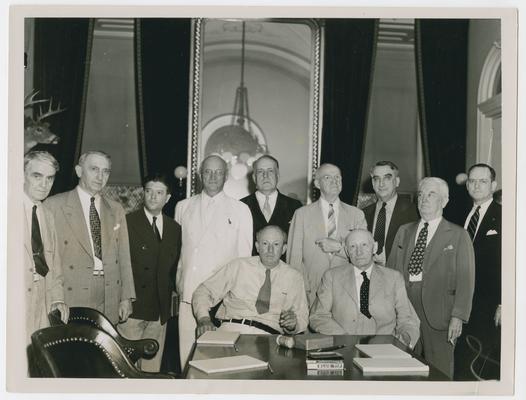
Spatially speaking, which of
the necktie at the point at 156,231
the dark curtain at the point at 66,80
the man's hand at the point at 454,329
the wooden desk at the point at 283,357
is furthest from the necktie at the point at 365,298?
the dark curtain at the point at 66,80

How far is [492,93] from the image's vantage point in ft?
12.1

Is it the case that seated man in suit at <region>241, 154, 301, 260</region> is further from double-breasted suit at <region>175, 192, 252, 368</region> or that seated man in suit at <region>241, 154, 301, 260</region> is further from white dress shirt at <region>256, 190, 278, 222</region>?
double-breasted suit at <region>175, 192, 252, 368</region>

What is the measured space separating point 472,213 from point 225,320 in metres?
1.74

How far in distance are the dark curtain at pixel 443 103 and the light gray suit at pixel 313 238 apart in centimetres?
69

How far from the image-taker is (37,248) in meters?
3.25

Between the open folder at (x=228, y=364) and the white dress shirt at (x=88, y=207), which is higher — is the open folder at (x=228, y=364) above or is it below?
below

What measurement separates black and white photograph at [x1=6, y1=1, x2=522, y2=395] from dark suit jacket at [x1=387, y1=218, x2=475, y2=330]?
1cm

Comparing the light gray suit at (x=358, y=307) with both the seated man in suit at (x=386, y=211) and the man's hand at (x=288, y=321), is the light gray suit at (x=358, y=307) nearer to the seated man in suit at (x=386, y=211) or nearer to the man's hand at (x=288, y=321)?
the man's hand at (x=288, y=321)

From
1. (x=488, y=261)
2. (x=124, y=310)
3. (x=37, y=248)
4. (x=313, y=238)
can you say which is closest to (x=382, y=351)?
(x=488, y=261)

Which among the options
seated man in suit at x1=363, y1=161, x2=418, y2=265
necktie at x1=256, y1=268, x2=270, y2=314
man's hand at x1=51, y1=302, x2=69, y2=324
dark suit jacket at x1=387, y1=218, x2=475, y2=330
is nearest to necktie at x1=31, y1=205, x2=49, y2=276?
man's hand at x1=51, y1=302, x2=69, y2=324

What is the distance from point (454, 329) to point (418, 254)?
0.52 m

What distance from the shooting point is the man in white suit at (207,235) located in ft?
12.7

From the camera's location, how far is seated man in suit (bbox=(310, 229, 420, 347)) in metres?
3.17

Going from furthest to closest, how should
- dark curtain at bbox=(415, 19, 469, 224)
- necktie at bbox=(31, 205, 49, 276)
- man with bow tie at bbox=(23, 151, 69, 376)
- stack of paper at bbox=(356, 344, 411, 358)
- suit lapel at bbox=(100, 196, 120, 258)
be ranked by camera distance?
dark curtain at bbox=(415, 19, 469, 224), suit lapel at bbox=(100, 196, 120, 258), necktie at bbox=(31, 205, 49, 276), man with bow tie at bbox=(23, 151, 69, 376), stack of paper at bbox=(356, 344, 411, 358)
